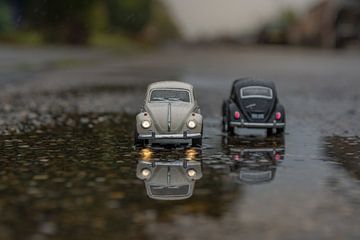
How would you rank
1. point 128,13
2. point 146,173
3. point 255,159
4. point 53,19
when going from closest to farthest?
point 146,173, point 255,159, point 53,19, point 128,13

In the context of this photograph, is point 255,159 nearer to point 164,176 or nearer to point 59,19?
point 164,176

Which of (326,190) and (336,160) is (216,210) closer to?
(326,190)

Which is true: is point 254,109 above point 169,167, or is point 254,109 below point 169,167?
above

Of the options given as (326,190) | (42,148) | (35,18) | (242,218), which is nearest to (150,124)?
(42,148)

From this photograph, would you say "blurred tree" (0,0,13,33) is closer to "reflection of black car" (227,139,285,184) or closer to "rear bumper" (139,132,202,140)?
"reflection of black car" (227,139,285,184)

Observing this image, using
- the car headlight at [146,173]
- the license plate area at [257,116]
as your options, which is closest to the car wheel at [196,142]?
the license plate area at [257,116]

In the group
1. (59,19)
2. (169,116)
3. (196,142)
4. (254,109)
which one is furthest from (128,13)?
(169,116)

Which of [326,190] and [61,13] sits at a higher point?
[61,13]
